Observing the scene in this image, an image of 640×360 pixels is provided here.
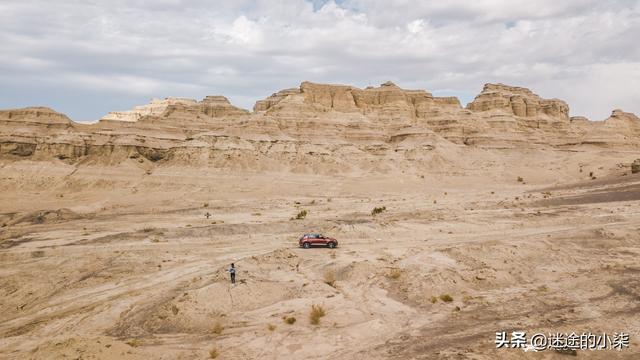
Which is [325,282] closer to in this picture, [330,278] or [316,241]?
[330,278]

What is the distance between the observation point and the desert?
13.8 metres

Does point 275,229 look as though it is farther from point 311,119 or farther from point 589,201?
point 311,119

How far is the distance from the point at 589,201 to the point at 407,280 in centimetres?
2737

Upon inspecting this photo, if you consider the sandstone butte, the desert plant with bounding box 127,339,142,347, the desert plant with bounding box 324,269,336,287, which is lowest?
the desert plant with bounding box 127,339,142,347

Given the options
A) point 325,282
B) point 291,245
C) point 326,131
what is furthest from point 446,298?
point 326,131

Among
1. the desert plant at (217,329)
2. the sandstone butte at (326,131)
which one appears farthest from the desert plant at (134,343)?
the sandstone butte at (326,131)

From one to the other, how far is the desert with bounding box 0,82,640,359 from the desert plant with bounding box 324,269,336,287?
158mm

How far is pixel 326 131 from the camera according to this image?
79375 millimetres

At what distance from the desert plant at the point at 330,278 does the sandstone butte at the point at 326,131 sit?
157 ft

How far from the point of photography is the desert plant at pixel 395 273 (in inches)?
727

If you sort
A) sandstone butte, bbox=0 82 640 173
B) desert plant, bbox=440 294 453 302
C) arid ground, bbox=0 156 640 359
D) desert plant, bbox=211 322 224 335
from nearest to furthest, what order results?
arid ground, bbox=0 156 640 359, desert plant, bbox=211 322 224 335, desert plant, bbox=440 294 453 302, sandstone butte, bbox=0 82 640 173

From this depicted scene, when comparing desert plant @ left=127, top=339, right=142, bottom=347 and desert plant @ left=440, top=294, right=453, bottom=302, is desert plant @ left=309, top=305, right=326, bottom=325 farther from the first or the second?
desert plant @ left=127, top=339, right=142, bottom=347

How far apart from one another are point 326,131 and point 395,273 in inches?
2441

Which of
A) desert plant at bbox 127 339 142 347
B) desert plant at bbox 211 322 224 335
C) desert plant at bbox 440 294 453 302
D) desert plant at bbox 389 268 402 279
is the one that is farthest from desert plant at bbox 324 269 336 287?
desert plant at bbox 127 339 142 347
